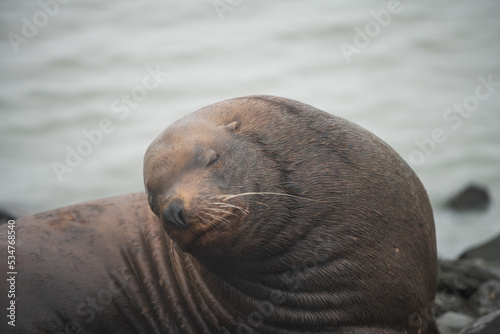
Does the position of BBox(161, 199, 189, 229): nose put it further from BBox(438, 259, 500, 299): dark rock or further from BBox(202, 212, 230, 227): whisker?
BBox(438, 259, 500, 299): dark rock

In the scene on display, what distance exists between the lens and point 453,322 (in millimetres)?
6223

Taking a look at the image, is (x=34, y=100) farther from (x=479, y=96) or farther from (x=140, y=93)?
(x=479, y=96)

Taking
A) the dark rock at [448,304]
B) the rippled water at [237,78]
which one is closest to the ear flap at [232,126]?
the dark rock at [448,304]

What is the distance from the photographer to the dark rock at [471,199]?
10.1 m

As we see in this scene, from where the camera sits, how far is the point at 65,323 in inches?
183

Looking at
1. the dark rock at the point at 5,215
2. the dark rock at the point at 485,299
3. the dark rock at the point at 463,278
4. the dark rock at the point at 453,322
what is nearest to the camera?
the dark rock at the point at 453,322

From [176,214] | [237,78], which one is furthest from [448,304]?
[237,78]

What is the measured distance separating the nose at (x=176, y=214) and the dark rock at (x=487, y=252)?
5.13 meters

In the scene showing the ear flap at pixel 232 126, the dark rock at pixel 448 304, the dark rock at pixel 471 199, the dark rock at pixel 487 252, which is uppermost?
the ear flap at pixel 232 126

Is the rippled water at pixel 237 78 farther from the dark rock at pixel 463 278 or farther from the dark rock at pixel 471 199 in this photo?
the dark rock at pixel 463 278

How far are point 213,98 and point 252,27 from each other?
4.42 meters

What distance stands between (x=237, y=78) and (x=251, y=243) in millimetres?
11321

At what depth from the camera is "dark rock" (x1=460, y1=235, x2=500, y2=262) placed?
7.99m

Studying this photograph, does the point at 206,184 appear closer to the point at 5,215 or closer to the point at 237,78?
the point at 5,215
